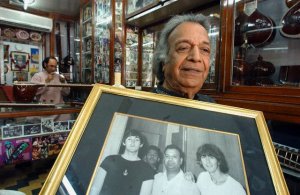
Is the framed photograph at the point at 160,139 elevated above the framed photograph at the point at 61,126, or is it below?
above

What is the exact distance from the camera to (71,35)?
4.45 m

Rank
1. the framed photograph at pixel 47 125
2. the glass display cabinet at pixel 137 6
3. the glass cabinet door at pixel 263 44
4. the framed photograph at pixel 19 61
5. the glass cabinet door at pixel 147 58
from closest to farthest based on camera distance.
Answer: the glass cabinet door at pixel 263 44 → the framed photograph at pixel 47 125 → the glass display cabinet at pixel 137 6 → the glass cabinet door at pixel 147 58 → the framed photograph at pixel 19 61

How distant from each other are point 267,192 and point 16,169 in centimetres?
243

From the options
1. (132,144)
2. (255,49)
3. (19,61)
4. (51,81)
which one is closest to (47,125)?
(51,81)

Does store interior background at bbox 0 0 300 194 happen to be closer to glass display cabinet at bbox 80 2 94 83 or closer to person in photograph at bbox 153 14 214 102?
glass display cabinet at bbox 80 2 94 83

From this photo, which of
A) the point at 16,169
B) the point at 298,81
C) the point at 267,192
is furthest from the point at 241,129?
the point at 16,169

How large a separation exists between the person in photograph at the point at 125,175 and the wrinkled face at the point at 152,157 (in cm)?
1

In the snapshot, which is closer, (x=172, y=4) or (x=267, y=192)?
(x=267, y=192)

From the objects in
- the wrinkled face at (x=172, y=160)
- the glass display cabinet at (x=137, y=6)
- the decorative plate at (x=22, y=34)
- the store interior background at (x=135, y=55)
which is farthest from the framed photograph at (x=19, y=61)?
the wrinkled face at (x=172, y=160)

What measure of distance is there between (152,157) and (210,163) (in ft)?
0.44

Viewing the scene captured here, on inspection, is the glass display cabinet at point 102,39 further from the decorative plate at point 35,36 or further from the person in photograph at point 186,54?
the person in photograph at point 186,54

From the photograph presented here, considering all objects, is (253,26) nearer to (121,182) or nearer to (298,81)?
(298,81)

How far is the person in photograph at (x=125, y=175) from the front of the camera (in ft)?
1.31

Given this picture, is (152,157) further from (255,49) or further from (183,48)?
(255,49)
